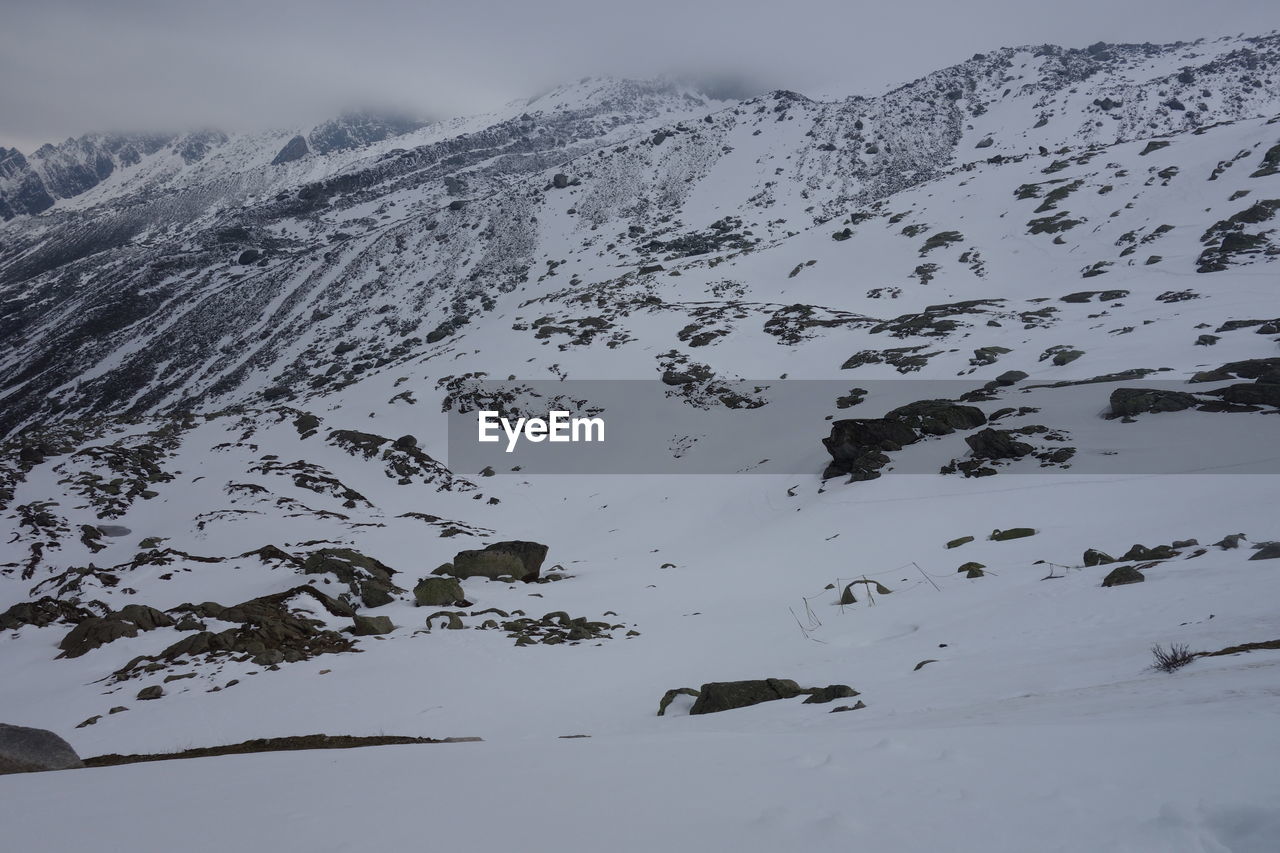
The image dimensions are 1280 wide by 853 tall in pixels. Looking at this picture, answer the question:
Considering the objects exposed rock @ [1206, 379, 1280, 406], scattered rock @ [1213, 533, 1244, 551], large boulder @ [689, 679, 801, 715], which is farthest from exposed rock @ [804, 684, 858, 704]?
exposed rock @ [1206, 379, 1280, 406]

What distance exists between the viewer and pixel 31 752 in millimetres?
4996

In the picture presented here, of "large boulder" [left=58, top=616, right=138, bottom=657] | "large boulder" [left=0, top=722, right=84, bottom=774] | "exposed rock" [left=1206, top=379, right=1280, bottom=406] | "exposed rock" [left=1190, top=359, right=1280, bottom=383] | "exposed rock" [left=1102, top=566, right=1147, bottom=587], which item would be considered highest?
"exposed rock" [left=1190, top=359, right=1280, bottom=383]

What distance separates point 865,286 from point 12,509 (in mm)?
55849

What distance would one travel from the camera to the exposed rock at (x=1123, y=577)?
7.45 meters

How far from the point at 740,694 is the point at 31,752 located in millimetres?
6567

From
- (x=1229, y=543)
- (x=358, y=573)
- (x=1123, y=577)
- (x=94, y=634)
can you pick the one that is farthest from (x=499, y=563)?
(x=1229, y=543)

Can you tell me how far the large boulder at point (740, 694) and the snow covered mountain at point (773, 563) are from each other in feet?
0.19

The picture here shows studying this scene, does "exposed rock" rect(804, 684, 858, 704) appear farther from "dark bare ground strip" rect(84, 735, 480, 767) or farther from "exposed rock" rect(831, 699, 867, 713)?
"dark bare ground strip" rect(84, 735, 480, 767)

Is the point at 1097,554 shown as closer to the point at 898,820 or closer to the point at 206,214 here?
the point at 898,820

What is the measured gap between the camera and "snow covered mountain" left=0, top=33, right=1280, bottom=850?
296 cm

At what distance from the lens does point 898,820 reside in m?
2.50

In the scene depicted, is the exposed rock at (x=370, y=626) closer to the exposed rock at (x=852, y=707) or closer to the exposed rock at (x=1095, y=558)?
the exposed rock at (x=852, y=707)
